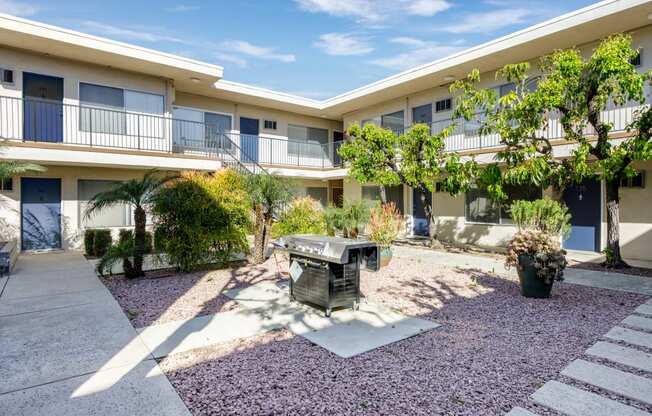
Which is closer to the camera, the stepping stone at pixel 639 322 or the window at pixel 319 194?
the stepping stone at pixel 639 322

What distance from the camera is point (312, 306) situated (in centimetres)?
589

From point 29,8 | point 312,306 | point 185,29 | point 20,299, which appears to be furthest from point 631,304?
point 29,8

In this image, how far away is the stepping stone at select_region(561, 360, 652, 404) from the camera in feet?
11.2

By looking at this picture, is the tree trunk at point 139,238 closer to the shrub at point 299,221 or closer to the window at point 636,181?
the shrub at point 299,221

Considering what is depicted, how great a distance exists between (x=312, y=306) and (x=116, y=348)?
2683 mm

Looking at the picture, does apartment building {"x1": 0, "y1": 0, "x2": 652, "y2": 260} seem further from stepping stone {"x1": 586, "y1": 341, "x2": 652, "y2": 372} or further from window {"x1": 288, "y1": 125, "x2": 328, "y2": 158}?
stepping stone {"x1": 586, "y1": 341, "x2": 652, "y2": 372}

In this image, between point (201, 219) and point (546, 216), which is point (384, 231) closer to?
point (546, 216)

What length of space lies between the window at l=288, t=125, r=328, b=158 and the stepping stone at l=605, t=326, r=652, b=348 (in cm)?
1455

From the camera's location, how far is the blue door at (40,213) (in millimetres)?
11703

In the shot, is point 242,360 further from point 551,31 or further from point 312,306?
point 551,31

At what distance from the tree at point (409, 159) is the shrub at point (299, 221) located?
7.99 feet

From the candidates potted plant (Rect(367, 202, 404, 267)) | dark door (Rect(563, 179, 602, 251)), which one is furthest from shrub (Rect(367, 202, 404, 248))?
dark door (Rect(563, 179, 602, 251))

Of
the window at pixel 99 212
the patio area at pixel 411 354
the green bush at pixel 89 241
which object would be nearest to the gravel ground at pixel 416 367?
the patio area at pixel 411 354

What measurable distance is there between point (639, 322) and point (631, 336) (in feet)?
2.33
